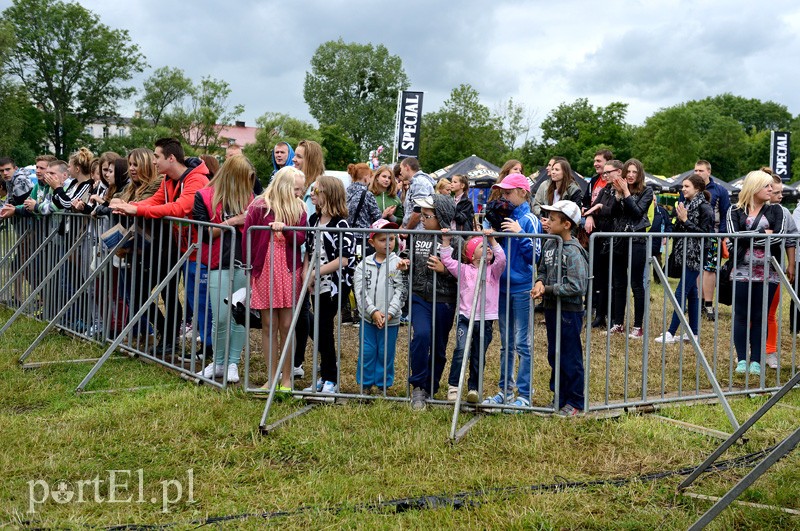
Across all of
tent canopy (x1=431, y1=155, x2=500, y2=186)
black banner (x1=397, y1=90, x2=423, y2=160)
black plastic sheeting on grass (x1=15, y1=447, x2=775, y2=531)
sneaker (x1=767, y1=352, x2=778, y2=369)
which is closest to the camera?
black plastic sheeting on grass (x1=15, y1=447, x2=775, y2=531)

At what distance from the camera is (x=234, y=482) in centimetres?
423

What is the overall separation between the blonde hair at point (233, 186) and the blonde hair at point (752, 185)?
4.57m

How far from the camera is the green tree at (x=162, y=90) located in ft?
249

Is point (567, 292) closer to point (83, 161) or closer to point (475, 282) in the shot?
point (475, 282)

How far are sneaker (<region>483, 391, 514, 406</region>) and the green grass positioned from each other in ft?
0.55

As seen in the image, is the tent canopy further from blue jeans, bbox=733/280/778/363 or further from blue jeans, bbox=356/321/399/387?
blue jeans, bbox=356/321/399/387

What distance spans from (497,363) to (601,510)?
3.31 meters

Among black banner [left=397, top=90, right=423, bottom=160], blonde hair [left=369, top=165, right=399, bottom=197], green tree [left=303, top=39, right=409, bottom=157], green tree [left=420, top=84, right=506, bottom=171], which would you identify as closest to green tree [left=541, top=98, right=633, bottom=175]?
green tree [left=420, top=84, right=506, bottom=171]

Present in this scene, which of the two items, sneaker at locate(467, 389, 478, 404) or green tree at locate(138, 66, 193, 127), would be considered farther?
green tree at locate(138, 66, 193, 127)

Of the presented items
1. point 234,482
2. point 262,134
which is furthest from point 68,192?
point 262,134

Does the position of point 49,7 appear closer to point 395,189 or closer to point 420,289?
point 395,189

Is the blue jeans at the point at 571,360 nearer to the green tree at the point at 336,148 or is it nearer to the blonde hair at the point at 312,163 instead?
the blonde hair at the point at 312,163

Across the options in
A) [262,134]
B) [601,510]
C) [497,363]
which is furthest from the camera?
[262,134]

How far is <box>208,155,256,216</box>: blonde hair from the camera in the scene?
664 centimetres
